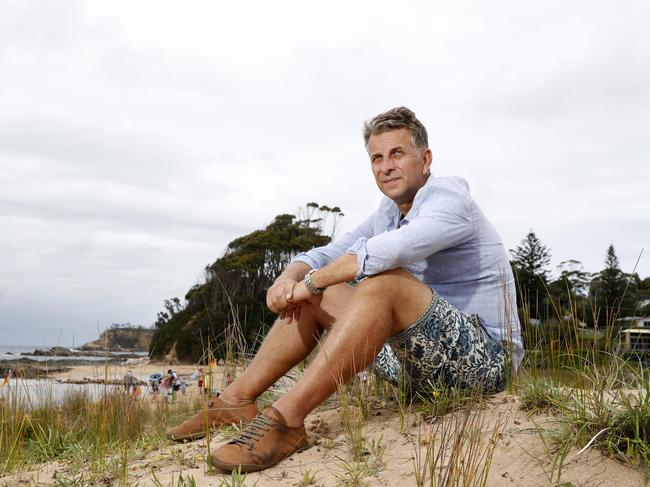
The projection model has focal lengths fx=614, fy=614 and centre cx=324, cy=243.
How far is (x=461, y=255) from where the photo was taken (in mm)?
2773

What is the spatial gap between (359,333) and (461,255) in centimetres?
74

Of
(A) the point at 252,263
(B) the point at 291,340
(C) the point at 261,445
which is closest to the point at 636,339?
(B) the point at 291,340

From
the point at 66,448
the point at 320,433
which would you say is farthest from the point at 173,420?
the point at 320,433

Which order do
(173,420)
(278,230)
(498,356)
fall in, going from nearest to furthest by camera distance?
(498,356) < (173,420) < (278,230)

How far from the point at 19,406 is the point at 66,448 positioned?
73cm

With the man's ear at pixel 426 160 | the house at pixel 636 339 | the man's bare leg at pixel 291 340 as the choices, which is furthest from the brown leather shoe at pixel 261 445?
the house at pixel 636 339

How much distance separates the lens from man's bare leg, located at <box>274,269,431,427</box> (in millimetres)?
2303

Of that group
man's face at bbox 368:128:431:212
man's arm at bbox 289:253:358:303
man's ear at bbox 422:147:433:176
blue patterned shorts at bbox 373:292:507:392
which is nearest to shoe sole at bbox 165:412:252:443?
man's arm at bbox 289:253:358:303

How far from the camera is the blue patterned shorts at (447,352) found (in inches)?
95.6

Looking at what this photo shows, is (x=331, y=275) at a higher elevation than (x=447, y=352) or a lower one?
higher

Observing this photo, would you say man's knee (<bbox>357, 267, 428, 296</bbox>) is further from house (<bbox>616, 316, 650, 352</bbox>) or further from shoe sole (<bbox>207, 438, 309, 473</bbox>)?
house (<bbox>616, 316, 650, 352</bbox>)

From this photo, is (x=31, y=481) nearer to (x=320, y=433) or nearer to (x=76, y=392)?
(x=320, y=433)

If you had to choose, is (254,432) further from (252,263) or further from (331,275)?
(252,263)

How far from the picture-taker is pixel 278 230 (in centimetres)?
2314
